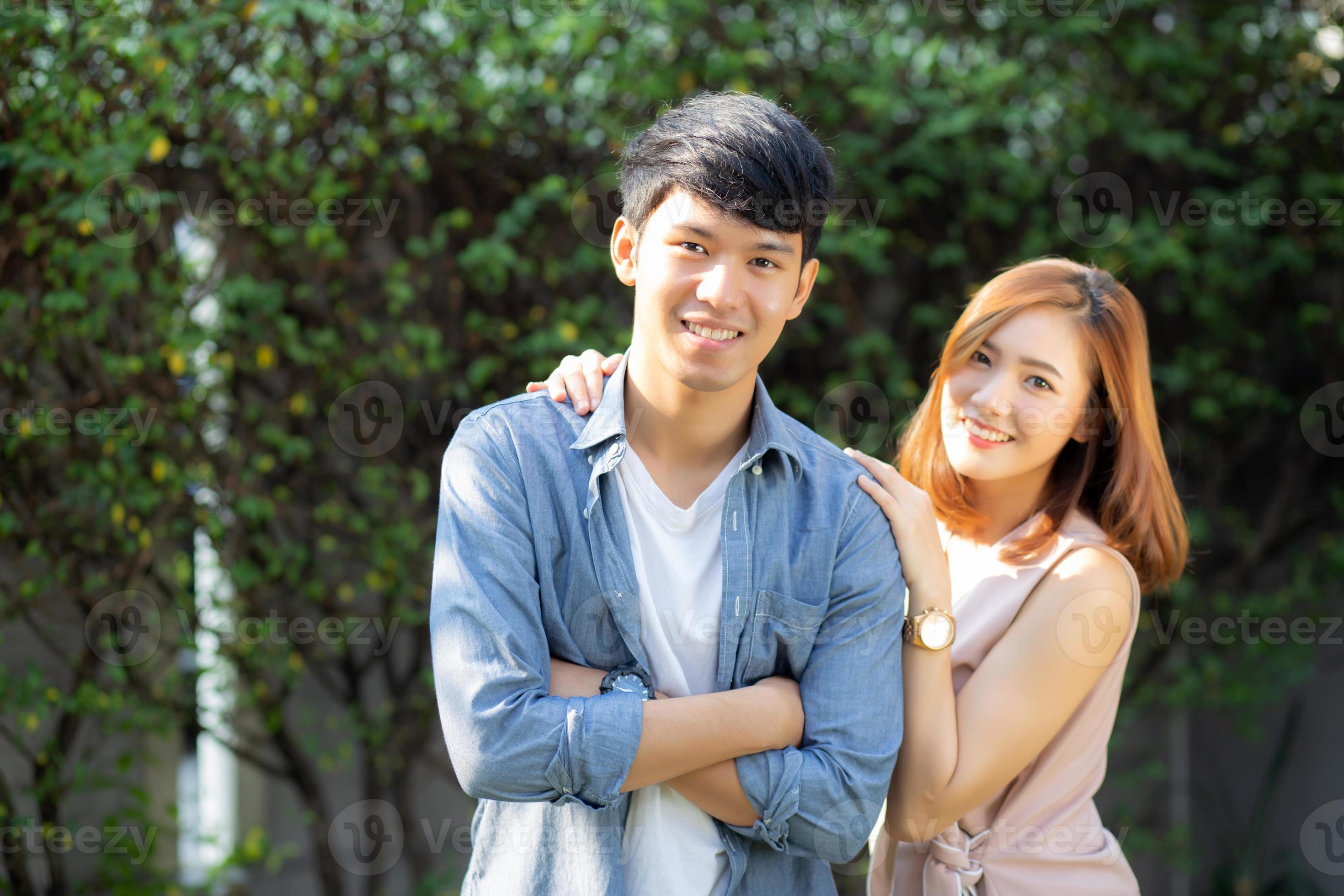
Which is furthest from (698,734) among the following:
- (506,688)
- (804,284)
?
(804,284)

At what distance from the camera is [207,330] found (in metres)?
3.22

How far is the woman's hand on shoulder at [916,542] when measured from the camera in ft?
5.68

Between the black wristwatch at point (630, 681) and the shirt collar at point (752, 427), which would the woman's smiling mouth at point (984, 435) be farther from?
the black wristwatch at point (630, 681)

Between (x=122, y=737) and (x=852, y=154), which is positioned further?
(x=852, y=154)

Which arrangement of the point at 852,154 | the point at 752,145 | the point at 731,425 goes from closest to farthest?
the point at 752,145, the point at 731,425, the point at 852,154

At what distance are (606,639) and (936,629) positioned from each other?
0.54 m

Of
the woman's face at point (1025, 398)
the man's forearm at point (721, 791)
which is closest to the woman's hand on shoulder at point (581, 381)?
the man's forearm at point (721, 791)

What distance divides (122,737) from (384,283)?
1.70 metres

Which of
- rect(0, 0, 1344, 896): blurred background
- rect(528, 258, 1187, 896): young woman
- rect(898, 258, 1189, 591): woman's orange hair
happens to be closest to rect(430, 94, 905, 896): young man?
rect(528, 258, 1187, 896): young woman

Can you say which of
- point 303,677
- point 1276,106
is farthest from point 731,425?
point 1276,106

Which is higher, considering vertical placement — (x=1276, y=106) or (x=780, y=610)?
(x=1276, y=106)

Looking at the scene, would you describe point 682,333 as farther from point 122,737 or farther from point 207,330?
point 122,737

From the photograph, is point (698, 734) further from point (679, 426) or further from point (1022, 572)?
point (1022, 572)

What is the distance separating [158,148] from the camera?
3.04 m
